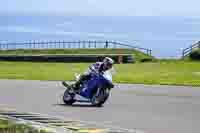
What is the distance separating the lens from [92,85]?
64.1 feet

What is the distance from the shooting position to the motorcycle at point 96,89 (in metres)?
19.2

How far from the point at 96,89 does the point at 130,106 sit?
1117 mm

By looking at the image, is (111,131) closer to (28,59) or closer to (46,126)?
(46,126)

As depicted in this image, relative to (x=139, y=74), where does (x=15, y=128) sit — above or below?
above

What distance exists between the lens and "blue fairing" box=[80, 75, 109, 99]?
19.2m

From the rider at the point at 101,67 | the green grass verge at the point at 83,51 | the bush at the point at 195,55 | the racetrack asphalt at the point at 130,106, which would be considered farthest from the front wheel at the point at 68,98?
the green grass verge at the point at 83,51

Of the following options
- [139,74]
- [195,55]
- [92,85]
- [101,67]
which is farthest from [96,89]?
[195,55]

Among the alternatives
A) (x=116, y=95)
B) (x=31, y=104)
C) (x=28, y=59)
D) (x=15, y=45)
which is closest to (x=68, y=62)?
(x=28, y=59)

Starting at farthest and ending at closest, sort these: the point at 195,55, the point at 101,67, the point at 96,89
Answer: the point at 195,55 → the point at 96,89 → the point at 101,67

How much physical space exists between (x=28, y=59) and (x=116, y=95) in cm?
3673

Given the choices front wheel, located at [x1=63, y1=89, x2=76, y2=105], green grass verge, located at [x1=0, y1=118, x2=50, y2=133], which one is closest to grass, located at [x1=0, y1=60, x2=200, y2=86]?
front wheel, located at [x1=63, y1=89, x2=76, y2=105]

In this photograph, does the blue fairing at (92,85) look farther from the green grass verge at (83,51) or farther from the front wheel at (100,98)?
the green grass verge at (83,51)

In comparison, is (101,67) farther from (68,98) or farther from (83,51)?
(83,51)

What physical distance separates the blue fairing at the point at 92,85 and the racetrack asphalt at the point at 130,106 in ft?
1.21
